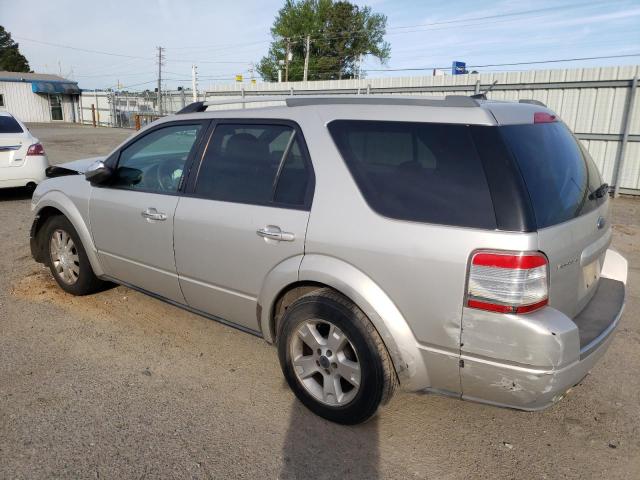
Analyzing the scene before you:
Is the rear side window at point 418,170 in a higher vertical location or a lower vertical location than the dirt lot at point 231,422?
higher

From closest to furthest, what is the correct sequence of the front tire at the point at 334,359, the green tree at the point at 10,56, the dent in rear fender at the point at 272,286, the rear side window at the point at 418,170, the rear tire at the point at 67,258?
the rear side window at the point at 418,170, the front tire at the point at 334,359, the dent in rear fender at the point at 272,286, the rear tire at the point at 67,258, the green tree at the point at 10,56

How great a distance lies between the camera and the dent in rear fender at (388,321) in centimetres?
254

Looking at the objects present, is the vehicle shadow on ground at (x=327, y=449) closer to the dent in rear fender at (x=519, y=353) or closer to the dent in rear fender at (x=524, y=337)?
the dent in rear fender at (x=519, y=353)

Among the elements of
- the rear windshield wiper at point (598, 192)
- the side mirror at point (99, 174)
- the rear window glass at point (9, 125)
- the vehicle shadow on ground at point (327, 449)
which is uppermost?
the rear window glass at point (9, 125)

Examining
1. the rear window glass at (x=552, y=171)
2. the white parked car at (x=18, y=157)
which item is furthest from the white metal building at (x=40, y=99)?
the rear window glass at (x=552, y=171)

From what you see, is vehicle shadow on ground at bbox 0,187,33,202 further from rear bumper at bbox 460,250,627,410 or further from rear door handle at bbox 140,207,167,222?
rear bumper at bbox 460,250,627,410

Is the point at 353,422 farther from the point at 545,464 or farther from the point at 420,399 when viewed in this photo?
the point at 545,464

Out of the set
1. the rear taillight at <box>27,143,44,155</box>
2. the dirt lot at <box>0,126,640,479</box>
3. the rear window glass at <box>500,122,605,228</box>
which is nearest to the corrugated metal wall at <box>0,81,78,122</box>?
the rear taillight at <box>27,143,44,155</box>

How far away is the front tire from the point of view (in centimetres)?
264

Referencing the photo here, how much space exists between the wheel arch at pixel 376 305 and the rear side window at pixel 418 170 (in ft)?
1.24

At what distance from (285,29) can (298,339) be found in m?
64.2

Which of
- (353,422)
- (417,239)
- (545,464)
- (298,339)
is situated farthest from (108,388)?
(545,464)

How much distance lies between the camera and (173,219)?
139 inches

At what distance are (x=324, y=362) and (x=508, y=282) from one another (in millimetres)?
1127
